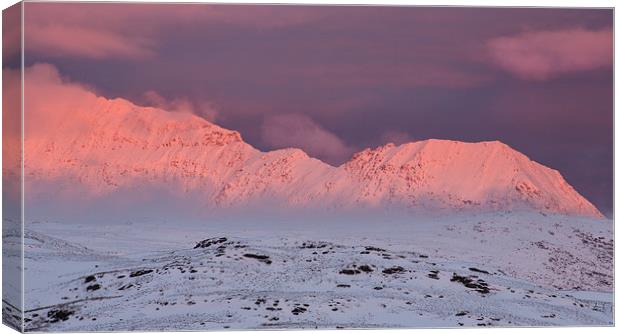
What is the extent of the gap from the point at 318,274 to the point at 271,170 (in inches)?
91.3

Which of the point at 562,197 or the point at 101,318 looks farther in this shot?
the point at 562,197

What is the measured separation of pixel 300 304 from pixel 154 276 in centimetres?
286

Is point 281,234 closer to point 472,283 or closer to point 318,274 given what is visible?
point 318,274


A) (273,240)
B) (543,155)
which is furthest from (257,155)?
(543,155)

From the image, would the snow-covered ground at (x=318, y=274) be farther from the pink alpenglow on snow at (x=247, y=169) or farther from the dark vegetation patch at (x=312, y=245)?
the pink alpenglow on snow at (x=247, y=169)

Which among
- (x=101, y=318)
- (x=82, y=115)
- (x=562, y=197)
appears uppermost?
(x=82, y=115)

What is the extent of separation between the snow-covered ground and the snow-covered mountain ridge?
49 centimetres

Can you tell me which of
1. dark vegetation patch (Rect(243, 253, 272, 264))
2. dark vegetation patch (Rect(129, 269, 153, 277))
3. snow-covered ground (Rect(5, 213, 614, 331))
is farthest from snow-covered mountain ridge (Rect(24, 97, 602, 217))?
dark vegetation patch (Rect(129, 269, 153, 277))

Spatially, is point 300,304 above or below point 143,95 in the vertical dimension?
below

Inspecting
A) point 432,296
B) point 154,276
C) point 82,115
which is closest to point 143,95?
point 82,115

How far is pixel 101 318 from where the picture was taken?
29844mm

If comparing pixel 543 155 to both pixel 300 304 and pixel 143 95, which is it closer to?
pixel 300 304

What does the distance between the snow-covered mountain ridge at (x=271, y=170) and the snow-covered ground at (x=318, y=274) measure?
1.61 ft

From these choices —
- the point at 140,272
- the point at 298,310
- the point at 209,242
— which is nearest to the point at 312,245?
the point at 298,310
